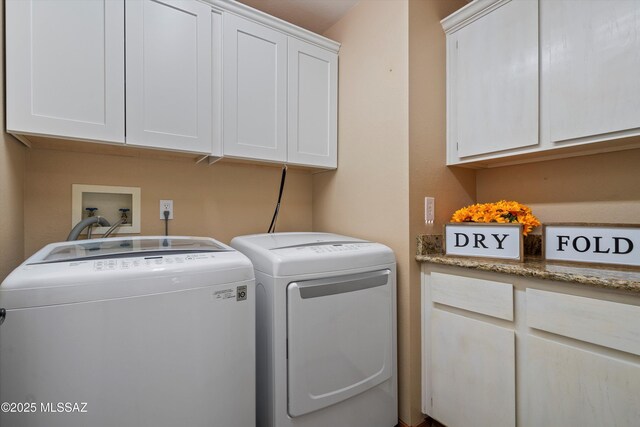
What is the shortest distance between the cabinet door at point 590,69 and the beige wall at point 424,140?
473 mm

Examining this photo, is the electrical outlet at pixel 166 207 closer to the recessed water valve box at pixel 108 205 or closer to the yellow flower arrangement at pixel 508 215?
the recessed water valve box at pixel 108 205

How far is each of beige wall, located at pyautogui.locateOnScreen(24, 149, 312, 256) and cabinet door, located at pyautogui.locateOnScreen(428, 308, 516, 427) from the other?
1.18 metres

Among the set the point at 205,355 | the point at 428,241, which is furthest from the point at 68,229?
the point at 428,241

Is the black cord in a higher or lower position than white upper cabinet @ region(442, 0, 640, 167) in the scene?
lower

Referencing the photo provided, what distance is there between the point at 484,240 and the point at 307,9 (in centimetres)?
171

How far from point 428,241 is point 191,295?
1154mm

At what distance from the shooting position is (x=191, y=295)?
39.1 inches

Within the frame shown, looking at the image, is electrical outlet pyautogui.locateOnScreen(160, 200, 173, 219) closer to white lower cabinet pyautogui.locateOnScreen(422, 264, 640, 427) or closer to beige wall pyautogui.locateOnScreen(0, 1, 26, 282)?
beige wall pyautogui.locateOnScreen(0, 1, 26, 282)

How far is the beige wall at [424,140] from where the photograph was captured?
1.56m

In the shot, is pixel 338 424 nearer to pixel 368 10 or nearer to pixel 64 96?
pixel 64 96

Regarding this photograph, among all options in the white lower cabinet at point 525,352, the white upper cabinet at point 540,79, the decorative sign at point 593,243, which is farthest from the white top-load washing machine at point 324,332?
the white upper cabinet at point 540,79

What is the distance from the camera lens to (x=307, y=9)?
194cm

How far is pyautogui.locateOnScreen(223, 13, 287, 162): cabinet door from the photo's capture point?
1604 millimetres

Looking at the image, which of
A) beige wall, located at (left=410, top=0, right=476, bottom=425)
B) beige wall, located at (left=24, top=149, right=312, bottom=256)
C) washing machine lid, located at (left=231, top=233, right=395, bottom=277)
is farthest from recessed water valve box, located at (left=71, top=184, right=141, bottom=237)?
beige wall, located at (left=410, top=0, right=476, bottom=425)
